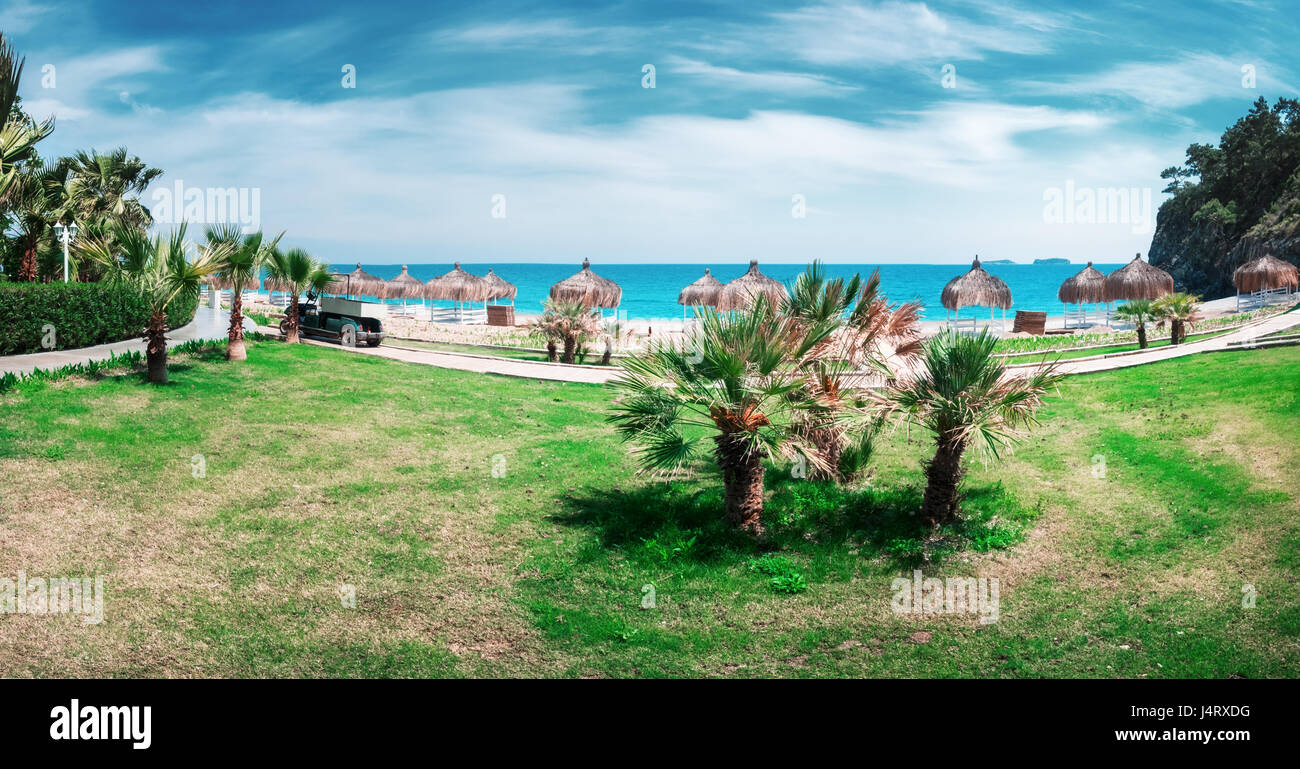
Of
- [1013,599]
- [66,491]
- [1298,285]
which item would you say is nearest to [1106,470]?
[1013,599]

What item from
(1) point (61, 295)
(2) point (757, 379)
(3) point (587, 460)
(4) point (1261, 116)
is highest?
(4) point (1261, 116)

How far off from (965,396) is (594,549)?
476cm

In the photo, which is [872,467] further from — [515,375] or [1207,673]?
[515,375]

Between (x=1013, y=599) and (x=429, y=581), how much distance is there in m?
6.25

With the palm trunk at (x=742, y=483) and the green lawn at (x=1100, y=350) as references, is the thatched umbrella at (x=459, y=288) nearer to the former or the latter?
the green lawn at (x=1100, y=350)

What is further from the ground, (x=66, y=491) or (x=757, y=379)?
(x=757, y=379)

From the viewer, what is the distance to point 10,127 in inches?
395

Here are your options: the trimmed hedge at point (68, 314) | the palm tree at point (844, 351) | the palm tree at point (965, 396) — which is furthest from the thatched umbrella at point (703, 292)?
the palm tree at point (965, 396)

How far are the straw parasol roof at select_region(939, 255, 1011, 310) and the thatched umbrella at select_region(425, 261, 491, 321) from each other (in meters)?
30.0

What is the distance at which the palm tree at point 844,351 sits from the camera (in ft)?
32.5

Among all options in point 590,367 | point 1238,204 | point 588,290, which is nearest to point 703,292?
point 588,290

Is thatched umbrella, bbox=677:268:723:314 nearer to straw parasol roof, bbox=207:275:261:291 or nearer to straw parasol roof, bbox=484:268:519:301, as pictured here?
straw parasol roof, bbox=484:268:519:301

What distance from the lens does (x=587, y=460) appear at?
13.2 metres

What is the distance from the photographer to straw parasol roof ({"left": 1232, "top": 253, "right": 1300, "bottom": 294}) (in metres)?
45.2
